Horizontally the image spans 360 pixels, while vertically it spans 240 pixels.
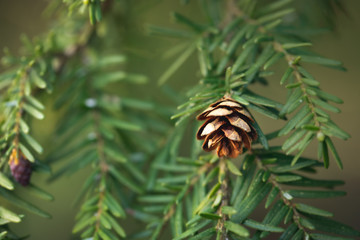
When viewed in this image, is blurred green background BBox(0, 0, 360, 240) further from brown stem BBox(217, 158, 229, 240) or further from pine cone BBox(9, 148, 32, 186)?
brown stem BBox(217, 158, 229, 240)

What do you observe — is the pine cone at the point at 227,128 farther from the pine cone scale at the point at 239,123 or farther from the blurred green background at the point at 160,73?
the blurred green background at the point at 160,73

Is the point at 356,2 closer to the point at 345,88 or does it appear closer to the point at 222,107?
the point at 345,88

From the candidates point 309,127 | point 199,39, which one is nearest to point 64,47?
point 199,39

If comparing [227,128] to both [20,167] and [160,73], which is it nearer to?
[20,167]

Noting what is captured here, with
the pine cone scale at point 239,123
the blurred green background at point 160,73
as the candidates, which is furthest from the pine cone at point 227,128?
the blurred green background at point 160,73

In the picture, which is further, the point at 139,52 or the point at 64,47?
the point at 139,52

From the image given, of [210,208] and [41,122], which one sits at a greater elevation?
[41,122]
